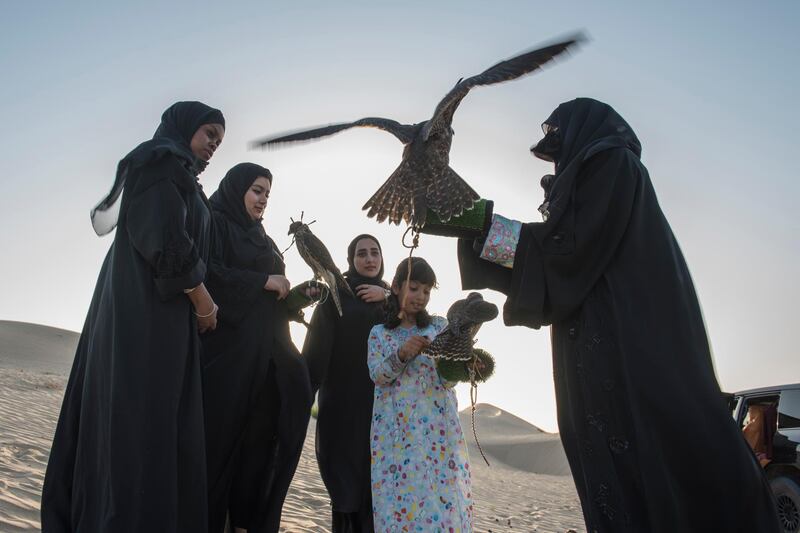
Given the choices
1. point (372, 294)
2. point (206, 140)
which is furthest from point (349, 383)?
point (206, 140)

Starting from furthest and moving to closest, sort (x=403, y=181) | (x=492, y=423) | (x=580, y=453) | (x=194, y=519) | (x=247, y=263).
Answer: (x=492, y=423) < (x=247, y=263) < (x=403, y=181) < (x=194, y=519) < (x=580, y=453)

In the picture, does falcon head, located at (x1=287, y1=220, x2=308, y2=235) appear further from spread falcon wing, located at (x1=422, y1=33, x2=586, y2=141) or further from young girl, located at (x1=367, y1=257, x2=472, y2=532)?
spread falcon wing, located at (x1=422, y1=33, x2=586, y2=141)

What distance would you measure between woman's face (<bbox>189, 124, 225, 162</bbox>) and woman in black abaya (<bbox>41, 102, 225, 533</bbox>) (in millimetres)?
264

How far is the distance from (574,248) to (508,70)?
3.96ft

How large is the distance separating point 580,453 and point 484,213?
0.86 metres

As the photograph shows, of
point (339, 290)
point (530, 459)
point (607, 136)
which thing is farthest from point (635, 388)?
point (530, 459)

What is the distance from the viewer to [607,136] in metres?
2.32

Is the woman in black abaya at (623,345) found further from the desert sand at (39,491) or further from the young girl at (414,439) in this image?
the desert sand at (39,491)

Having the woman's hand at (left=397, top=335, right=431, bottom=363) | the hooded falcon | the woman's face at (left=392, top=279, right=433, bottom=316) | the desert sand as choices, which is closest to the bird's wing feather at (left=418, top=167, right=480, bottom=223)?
the hooded falcon

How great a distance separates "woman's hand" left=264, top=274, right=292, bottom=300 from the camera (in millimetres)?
3600

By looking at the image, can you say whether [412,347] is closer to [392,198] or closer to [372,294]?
[392,198]

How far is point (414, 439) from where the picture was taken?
11.3ft

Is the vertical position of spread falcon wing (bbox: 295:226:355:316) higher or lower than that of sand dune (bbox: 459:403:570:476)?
higher

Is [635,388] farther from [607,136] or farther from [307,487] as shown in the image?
[307,487]
